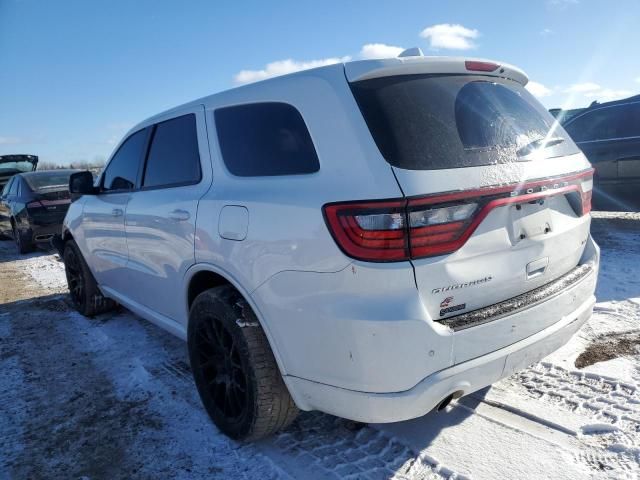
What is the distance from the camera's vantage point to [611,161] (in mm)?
6770

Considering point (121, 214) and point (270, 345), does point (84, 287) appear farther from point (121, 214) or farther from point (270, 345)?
point (270, 345)

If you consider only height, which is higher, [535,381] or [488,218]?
[488,218]

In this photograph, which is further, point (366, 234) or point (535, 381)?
point (535, 381)

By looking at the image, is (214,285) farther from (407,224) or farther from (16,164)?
(16,164)

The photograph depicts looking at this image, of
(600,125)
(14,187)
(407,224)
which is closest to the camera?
(407,224)

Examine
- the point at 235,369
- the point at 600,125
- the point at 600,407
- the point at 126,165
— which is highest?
the point at 600,125

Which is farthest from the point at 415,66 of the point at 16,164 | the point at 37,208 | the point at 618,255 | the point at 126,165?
the point at 16,164

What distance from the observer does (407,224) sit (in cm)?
179

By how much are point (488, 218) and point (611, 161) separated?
603 centimetres

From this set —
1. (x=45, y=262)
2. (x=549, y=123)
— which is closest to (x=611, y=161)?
(x=549, y=123)

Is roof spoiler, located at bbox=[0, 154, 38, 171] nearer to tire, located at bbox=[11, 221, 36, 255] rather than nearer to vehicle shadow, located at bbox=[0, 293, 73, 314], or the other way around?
tire, located at bbox=[11, 221, 36, 255]

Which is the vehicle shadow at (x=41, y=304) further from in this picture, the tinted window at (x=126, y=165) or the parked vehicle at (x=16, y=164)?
the parked vehicle at (x=16, y=164)

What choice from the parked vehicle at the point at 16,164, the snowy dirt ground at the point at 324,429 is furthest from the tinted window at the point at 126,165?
the parked vehicle at the point at 16,164

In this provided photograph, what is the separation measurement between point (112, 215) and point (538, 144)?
10.2 feet
